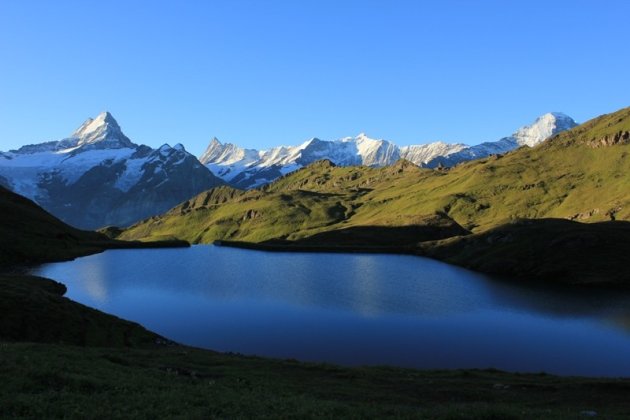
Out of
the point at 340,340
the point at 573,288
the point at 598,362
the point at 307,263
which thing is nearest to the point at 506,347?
the point at 598,362

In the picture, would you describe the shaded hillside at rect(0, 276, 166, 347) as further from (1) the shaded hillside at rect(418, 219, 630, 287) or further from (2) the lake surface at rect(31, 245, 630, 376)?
(1) the shaded hillside at rect(418, 219, 630, 287)

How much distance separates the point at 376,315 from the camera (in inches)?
3280

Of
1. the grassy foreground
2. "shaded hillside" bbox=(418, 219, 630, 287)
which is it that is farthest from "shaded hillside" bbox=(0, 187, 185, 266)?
"shaded hillside" bbox=(418, 219, 630, 287)

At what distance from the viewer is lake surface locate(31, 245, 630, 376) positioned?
6262cm

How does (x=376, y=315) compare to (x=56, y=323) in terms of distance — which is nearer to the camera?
(x=56, y=323)

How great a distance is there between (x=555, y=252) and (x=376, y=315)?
93.3 meters

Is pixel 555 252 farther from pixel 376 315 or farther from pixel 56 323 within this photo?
pixel 56 323

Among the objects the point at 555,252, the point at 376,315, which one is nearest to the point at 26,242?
the point at 376,315

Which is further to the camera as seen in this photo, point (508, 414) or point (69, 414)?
point (508, 414)

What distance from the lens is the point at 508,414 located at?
88.5 feet

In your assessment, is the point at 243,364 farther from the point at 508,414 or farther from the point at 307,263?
the point at 307,263

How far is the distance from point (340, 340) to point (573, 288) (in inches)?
3361

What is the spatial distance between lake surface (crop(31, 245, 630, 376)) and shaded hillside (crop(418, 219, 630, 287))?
14531 millimetres

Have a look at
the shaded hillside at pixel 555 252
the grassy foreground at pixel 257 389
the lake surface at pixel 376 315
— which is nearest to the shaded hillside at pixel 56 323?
the lake surface at pixel 376 315
